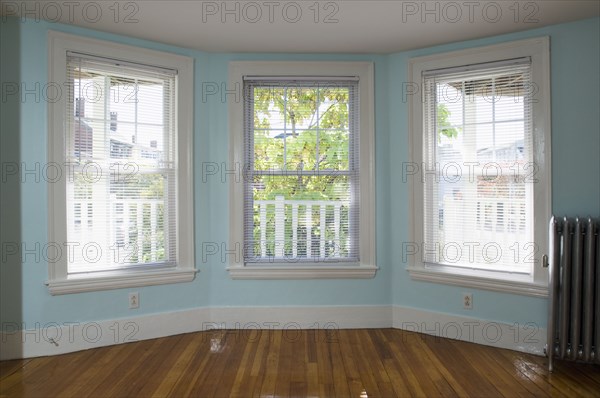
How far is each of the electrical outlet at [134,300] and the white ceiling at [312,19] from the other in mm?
2075

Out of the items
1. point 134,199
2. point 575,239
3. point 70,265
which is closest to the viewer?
point 575,239

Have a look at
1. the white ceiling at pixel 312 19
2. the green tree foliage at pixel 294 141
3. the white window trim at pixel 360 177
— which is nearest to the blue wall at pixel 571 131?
the white ceiling at pixel 312 19

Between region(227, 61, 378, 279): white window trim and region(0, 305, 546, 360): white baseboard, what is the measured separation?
325 millimetres

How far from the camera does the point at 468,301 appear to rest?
346 cm

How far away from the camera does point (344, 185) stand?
12.4ft

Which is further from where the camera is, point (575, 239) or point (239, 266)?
point (239, 266)

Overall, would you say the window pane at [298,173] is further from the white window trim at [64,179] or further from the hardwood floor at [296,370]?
the hardwood floor at [296,370]

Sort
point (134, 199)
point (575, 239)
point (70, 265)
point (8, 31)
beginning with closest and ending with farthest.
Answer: point (575, 239)
point (8, 31)
point (70, 265)
point (134, 199)

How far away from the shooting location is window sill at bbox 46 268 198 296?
314 centimetres

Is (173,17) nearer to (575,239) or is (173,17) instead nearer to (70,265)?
(70,265)

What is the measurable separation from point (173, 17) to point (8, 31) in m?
1.16

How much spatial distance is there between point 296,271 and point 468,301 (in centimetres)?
143

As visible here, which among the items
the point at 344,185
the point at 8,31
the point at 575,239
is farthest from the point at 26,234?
the point at 575,239

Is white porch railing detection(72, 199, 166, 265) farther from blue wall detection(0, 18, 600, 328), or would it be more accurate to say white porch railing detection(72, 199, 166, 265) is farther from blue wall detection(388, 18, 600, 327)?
blue wall detection(388, 18, 600, 327)
